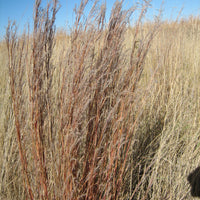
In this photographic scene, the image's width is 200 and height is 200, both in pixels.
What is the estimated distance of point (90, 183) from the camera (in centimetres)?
99

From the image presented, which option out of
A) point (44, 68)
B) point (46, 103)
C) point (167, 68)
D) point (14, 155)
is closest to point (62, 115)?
point (46, 103)

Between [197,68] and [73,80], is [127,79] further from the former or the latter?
[197,68]

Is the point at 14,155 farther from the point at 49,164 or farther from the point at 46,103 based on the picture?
the point at 46,103

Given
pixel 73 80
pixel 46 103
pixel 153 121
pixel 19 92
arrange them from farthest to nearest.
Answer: pixel 153 121 → pixel 19 92 → pixel 46 103 → pixel 73 80

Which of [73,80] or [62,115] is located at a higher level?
[73,80]

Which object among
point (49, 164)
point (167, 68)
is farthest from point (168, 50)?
point (49, 164)

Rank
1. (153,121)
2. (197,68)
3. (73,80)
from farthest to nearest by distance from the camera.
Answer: (197,68), (153,121), (73,80)

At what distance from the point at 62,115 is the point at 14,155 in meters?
1.00

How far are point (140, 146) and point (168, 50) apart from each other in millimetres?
1636

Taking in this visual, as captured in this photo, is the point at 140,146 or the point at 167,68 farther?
the point at 167,68

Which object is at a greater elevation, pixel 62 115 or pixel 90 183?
pixel 62 115

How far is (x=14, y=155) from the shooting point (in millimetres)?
1592

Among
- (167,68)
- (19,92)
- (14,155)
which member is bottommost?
(14,155)

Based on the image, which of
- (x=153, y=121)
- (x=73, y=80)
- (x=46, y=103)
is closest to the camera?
(x=73, y=80)
